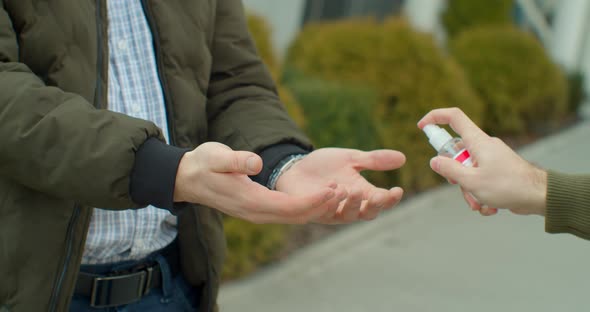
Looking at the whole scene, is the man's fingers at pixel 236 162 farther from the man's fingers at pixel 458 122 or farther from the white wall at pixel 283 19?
the white wall at pixel 283 19

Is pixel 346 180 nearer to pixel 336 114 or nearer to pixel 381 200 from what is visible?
pixel 381 200

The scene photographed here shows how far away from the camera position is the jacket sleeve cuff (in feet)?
5.50

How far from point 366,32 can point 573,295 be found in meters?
3.65

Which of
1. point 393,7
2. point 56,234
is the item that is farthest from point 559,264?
point 393,7

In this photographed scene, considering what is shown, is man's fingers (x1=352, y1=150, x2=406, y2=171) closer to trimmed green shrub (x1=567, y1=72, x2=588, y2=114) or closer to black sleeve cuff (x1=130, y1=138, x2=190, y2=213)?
black sleeve cuff (x1=130, y1=138, x2=190, y2=213)

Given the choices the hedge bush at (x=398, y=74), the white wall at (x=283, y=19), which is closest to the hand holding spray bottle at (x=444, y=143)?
the hedge bush at (x=398, y=74)

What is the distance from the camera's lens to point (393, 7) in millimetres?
11867

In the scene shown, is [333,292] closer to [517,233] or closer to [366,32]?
[517,233]

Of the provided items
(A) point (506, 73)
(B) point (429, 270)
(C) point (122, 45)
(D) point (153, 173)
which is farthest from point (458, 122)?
(A) point (506, 73)

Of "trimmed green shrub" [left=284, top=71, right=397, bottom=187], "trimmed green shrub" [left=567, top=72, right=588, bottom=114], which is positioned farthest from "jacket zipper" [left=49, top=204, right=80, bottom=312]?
"trimmed green shrub" [left=567, top=72, right=588, bottom=114]

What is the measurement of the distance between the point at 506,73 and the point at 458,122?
8932 millimetres

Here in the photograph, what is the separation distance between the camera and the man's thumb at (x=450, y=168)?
167 centimetres

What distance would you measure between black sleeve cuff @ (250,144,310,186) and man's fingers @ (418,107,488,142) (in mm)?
341

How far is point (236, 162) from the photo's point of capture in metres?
1.48
